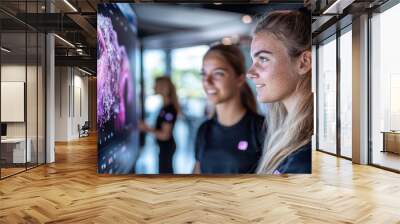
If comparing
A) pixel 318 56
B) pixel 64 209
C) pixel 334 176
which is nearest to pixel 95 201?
pixel 64 209

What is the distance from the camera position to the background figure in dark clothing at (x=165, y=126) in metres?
5.73

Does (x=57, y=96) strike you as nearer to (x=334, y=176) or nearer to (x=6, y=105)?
(x=6, y=105)

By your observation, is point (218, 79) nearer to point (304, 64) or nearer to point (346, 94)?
point (304, 64)

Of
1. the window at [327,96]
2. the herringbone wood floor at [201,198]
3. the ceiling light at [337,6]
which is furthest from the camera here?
the window at [327,96]

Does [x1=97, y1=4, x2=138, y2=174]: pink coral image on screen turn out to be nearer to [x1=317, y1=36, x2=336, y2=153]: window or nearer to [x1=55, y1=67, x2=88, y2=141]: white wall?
[x1=317, y1=36, x2=336, y2=153]: window

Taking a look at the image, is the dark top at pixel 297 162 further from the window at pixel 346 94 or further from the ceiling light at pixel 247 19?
the window at pixel 346 94

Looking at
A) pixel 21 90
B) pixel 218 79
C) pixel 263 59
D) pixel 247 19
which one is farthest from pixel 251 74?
pixel 21 90

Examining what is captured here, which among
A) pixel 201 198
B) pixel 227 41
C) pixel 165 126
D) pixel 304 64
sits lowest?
pixel 201 198

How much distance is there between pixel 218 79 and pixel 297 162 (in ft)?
5.63

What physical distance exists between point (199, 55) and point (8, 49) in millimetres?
→ 3240

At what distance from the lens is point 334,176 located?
→ 627cm

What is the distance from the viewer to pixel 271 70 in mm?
5523

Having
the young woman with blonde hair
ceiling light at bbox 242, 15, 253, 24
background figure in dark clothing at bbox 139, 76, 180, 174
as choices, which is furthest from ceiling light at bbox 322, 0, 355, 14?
background figure in dark clothing at bbox 139, 76, 180, 174

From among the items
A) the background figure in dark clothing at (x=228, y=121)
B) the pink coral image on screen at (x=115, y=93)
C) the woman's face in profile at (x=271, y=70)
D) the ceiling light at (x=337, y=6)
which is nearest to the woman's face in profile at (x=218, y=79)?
the background figure in dark clothing at (x=228, y=121)
